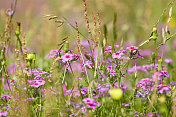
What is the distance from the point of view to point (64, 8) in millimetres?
3824

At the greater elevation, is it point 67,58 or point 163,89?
point 67,58

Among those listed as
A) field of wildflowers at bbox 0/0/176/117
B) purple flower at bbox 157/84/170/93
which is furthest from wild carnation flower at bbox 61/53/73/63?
purple flower at bbox 157/84/170/93

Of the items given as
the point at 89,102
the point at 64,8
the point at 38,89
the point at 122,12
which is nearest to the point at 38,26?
the point at 64,8

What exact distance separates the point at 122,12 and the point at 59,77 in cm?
335

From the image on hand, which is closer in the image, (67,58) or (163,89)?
(163,89)

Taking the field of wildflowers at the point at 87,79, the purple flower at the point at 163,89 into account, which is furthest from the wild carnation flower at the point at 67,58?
the purple flower at the point at 163,89

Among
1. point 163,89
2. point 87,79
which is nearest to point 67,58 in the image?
point 87,79

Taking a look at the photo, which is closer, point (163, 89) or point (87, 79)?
point (163, 89)

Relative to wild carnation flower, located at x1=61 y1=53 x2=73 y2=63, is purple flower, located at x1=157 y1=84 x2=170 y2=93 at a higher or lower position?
lower

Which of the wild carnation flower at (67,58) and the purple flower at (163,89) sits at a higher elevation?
the wild carnation flower at (67,58)

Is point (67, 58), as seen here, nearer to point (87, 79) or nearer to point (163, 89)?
point (87, 79)

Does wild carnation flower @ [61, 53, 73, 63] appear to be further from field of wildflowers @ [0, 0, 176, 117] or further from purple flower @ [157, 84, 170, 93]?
purple flower @ [157, 84, 170, 93]

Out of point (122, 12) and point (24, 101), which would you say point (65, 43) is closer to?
point (24, 101)

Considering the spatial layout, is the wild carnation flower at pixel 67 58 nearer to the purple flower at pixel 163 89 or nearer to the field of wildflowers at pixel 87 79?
the field of wildflowers at pixel 87 79
